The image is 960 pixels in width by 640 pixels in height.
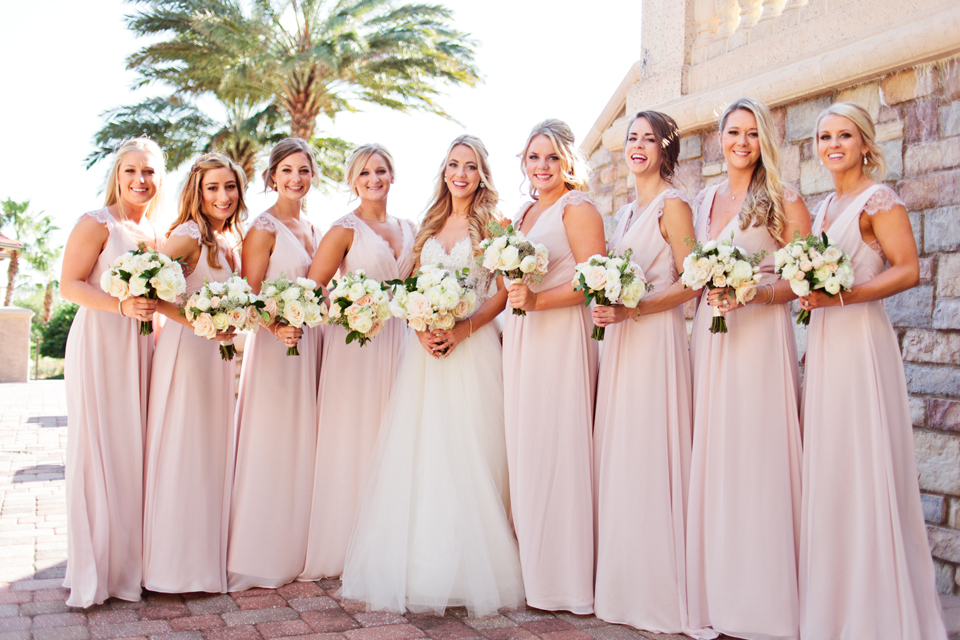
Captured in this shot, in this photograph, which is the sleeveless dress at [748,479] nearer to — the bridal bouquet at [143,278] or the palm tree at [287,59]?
the bridal bouquet at [143,278]

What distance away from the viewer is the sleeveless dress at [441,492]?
4.38m

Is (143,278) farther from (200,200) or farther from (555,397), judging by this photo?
(555,397)

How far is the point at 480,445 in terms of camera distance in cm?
472

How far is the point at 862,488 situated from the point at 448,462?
7.26 feet

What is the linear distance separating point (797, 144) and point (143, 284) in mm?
4546

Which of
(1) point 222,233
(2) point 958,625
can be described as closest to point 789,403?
(2) point 958,625

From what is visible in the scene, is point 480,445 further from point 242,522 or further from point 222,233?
point 222,233

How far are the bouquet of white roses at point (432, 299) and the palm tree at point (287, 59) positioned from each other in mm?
12242

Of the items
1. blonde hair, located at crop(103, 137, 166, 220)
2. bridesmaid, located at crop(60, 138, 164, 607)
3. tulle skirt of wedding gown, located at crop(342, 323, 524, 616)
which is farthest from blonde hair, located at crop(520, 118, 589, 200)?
bridesmaid, located at crop(60, 138, 164, 607)

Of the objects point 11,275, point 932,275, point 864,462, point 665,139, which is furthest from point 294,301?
point 11,275

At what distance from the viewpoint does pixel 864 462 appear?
389 cm

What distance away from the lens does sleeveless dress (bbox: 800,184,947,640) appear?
12.5ft

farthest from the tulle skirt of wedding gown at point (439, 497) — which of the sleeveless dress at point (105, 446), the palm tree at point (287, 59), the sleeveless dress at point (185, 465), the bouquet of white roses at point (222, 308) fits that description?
the palm tree at point (287, 59)

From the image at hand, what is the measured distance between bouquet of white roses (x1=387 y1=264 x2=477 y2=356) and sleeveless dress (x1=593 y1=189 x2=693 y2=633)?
898 mm
